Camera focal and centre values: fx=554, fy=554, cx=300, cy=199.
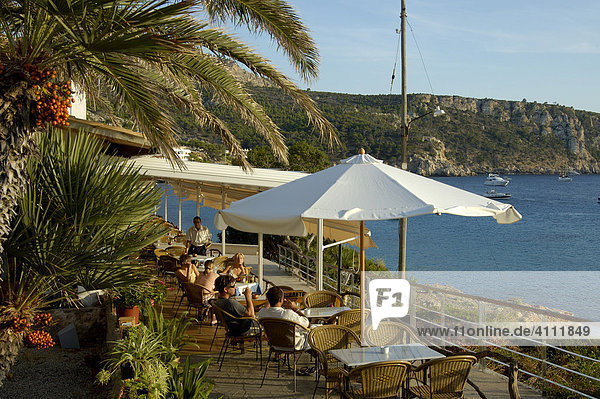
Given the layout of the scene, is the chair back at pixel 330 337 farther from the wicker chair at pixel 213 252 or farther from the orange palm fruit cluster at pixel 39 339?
the wicker chair at pixel 213 252

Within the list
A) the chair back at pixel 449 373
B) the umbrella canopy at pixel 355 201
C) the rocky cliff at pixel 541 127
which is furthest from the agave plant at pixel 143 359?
the rocky cliff at pixel 541 127

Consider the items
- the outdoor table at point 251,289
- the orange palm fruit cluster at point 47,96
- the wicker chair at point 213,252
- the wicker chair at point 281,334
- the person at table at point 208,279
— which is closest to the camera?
the orange palm fruit cluster at point 47,96

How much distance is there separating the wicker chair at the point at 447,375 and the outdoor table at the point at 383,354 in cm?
26

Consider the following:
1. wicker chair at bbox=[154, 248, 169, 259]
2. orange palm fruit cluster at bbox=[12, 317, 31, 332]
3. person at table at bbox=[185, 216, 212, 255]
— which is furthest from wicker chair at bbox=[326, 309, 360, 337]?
person at table at bbox=[185, 216, 212, 255]

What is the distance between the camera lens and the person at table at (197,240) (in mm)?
12688

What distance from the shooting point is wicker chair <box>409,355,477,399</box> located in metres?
4.48

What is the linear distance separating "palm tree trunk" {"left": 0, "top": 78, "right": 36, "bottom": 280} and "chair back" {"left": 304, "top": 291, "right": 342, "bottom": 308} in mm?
4111

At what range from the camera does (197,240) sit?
1291 cm

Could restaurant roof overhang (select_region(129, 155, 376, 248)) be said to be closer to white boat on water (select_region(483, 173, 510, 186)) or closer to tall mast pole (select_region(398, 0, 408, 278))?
tall mast pole (select_region(398, 0, 408, 278))

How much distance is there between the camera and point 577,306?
3194 centimetres

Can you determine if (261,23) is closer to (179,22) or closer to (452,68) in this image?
(179,22)

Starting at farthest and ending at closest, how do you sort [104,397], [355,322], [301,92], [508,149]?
1. [508,149]
2. [301,92]
3. [355,322]
4. [104,397]

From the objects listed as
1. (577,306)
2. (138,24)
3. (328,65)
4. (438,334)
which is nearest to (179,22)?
(138,24)

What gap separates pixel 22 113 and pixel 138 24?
106cm
